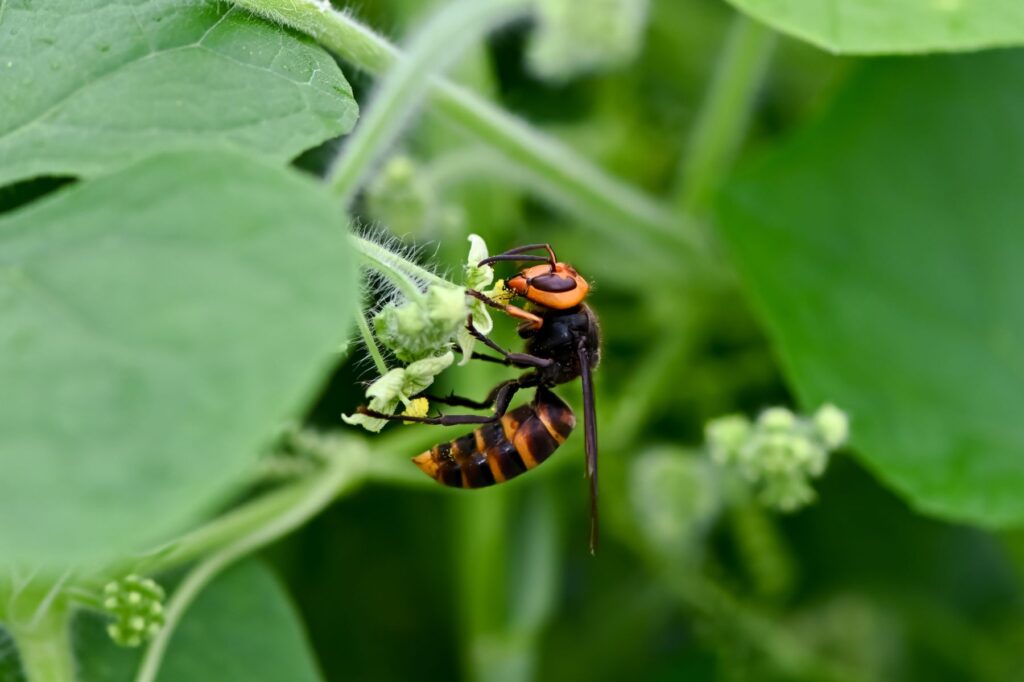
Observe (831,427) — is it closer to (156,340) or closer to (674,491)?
(674,491)

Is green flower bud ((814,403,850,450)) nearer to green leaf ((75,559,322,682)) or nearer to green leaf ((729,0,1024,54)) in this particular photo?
green leaf ((729,0,1024,54))

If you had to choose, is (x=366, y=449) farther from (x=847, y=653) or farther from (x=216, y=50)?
(x=847, y=653)

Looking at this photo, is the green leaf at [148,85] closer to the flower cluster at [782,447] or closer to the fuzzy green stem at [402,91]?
the fuzzy green stem at [402,91]

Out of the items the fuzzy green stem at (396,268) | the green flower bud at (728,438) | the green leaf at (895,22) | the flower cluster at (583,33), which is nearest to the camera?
the fuzzy green stem at (396,268)

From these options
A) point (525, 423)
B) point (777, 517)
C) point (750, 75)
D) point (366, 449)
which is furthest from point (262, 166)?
point (777, 517)

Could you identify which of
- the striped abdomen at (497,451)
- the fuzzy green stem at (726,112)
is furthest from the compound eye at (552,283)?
the fuzzy green stem at (726,112)

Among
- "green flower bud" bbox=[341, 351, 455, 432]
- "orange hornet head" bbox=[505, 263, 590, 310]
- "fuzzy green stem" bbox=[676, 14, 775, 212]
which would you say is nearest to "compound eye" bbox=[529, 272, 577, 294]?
"orange hornet head" bbox=[505, 263, 590, 310]
